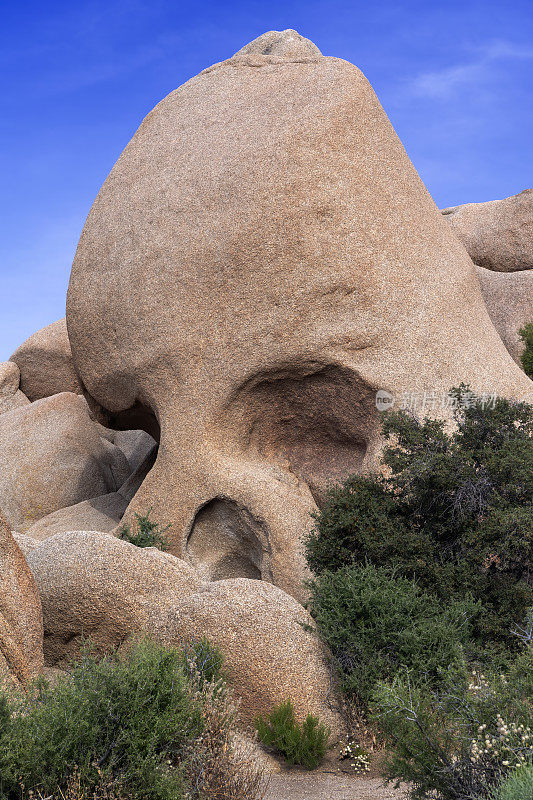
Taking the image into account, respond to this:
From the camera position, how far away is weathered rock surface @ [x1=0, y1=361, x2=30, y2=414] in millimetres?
26406

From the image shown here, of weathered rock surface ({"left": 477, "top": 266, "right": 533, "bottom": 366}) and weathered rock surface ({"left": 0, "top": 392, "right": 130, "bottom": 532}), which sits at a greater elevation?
weathered rock surface ({"left": 477, "top": 266, "right": 533, "bottom": 366})

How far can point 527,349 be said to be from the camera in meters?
18.7

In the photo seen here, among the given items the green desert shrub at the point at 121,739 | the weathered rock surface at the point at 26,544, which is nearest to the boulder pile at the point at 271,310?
the weathered rock surface at the point at 26,544

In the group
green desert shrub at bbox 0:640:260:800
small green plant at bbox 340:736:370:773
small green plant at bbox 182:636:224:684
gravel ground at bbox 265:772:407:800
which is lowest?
small green plant at bbox 340:736:370:773

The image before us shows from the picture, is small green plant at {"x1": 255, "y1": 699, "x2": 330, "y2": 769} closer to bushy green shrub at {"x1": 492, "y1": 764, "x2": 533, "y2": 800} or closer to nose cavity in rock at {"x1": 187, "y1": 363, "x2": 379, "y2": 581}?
bushy green shrub at {"x1": 492, "y1": 764, "x2": 533, "y2": 800}

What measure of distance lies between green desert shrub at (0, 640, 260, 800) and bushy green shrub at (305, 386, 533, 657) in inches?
166

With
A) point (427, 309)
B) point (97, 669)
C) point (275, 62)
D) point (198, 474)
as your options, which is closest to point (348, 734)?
point (97, 669)

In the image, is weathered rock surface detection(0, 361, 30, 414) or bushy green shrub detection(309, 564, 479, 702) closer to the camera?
bushy green shrub detection(309, 564, 479, 702)

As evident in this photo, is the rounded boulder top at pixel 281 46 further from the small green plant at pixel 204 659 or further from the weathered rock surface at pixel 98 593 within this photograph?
the small green plant at pixel 204 659

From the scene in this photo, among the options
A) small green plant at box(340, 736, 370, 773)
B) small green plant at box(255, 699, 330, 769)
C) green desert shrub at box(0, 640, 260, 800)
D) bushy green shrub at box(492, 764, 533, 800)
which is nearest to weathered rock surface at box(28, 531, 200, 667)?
small green plant at box(255, 699, 330, 769)

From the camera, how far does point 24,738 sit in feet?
18.7

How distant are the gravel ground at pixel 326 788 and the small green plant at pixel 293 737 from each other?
0.17 m

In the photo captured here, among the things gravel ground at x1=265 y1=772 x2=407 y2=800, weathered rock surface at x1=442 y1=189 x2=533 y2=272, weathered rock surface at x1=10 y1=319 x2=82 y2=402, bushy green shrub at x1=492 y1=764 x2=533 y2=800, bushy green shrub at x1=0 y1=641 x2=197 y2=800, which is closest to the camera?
bushy green shrub at x1=492 y1=764 x2=533 y2=800

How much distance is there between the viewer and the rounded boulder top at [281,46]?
1675 cm
